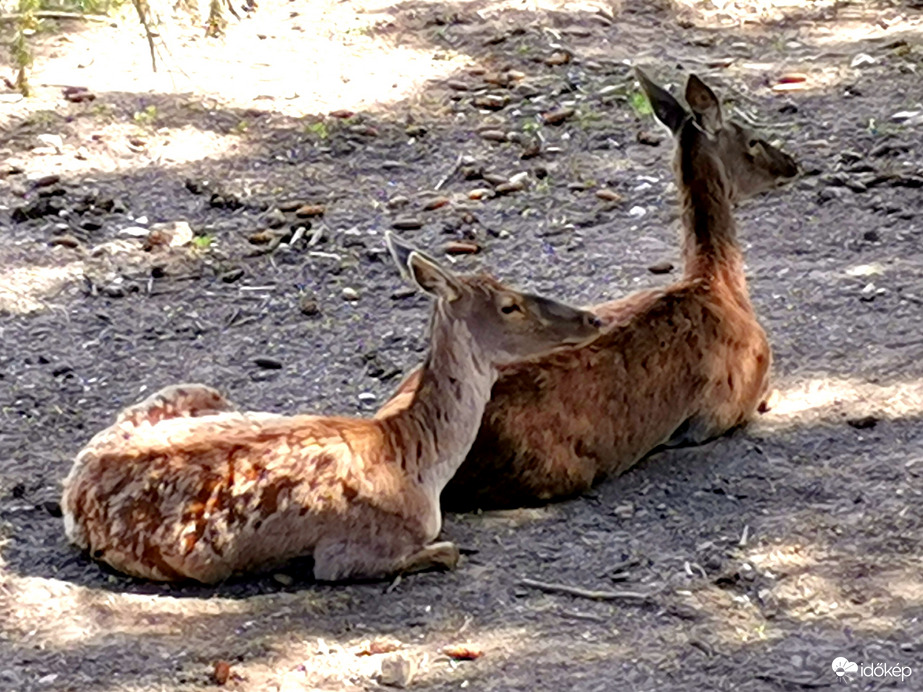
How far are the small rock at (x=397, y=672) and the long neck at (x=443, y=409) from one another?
35.3 inches

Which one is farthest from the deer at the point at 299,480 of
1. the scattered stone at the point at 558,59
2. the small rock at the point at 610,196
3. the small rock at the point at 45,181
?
the scattered stone at the point at 558,59

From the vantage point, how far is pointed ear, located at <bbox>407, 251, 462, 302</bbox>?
6.08 metres

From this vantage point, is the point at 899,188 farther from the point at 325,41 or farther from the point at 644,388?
the point at 325,41

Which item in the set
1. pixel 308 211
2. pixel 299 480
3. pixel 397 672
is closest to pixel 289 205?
pixel 308 211

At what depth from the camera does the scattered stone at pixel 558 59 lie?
10.7 meters

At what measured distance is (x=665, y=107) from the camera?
24.6ft

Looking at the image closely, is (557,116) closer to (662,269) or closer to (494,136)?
(494,136)

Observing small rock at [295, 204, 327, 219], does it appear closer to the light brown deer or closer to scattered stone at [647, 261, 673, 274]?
scattered stone at [647, 261, 673, 274]

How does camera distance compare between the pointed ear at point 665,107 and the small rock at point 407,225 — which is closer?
the pointed ear at point 665,107

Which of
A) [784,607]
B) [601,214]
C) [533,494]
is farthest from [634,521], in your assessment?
[601,214]

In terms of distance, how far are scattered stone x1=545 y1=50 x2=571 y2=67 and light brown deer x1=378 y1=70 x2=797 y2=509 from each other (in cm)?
319

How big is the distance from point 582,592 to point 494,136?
450 centimetres

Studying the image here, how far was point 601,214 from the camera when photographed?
9070mm

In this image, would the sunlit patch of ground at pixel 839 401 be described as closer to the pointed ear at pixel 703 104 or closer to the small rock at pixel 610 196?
the pointed ear at pixel 703 104
